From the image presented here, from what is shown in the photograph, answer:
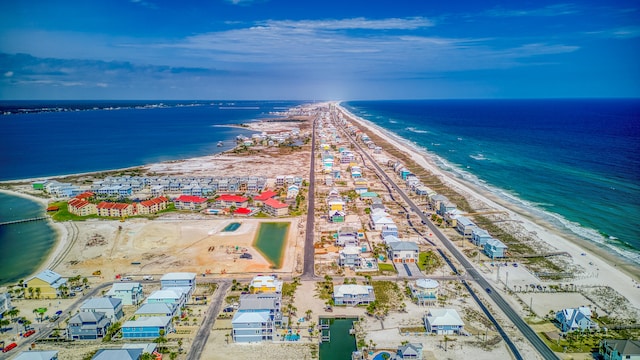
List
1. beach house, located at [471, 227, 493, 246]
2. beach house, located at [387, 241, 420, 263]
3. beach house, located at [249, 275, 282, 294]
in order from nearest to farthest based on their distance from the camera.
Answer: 1. beach house, located at [249, 275, 282, 294]
2. beach house, located at [387, 241, 420, 263]
3. beach house, located at [471, 227, 493, 246]

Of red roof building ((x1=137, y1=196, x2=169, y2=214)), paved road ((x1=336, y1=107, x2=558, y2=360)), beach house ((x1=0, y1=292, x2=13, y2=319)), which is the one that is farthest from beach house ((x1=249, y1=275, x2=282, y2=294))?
red roof building ((x1=137, y1=196, x2=169, y2=214))

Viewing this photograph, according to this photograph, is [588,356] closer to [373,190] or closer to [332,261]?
[332,261]

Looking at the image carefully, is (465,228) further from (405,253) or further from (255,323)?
(255,323)

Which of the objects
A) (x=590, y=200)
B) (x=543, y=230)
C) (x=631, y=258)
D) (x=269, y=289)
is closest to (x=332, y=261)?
(x=269, y=289)

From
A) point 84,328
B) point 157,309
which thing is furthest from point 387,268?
point 84,328

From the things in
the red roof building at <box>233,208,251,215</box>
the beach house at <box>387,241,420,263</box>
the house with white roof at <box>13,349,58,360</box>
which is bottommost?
the house with white roof at <box>13,349,58,360</box>

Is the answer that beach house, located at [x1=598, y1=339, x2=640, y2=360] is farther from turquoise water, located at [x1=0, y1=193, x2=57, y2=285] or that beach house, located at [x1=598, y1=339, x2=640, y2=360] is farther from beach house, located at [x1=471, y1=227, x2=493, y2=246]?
turquoise water, located at [x1=0, y1=193, x2=57, y2=285]

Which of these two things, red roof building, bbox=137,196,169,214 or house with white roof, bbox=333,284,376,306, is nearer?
house with white roof, bbox=333,284,376,306
